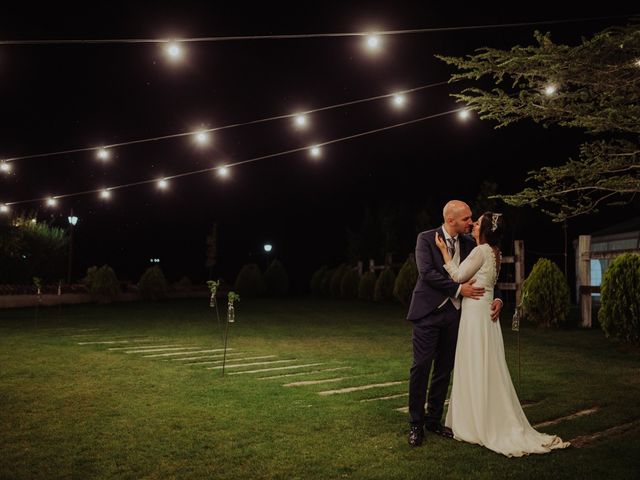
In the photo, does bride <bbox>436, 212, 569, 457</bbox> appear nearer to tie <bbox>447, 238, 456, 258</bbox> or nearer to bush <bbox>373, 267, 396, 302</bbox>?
tie <bbox>447, 238, 456, 258</bbox>

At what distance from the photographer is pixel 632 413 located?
19.1 feet

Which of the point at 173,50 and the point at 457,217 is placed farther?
the point at 173,50

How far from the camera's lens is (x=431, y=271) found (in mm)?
5055

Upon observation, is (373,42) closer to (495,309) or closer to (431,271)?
(431,271)

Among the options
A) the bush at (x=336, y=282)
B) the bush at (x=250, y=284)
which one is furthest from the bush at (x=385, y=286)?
the bush at (x=250, y=284)

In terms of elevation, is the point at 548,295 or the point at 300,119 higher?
the point at 300,119

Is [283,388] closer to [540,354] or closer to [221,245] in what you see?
[540,354]

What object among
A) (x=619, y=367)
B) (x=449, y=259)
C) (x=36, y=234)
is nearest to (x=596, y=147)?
(x=619, y=367)

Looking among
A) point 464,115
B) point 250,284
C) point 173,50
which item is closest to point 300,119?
point 464,115

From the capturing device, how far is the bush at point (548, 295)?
14367mm

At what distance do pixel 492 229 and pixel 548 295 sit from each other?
33.3 feet

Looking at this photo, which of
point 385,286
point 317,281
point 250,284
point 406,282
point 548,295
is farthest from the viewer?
point 317,281

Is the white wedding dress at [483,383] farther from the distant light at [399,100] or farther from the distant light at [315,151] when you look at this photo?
the distant light at [315,151]

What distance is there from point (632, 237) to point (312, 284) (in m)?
16.4
